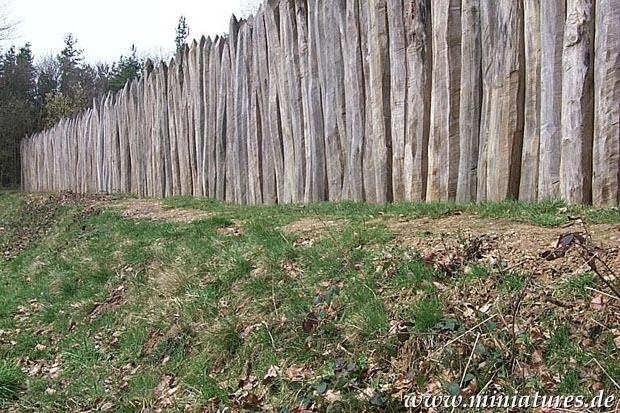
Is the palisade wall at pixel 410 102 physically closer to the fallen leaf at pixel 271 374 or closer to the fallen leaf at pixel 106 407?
the fallen leaf at pixel 271 374

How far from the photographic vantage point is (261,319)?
3.49m

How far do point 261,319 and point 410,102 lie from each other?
2424mm

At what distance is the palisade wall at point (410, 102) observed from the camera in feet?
12.7

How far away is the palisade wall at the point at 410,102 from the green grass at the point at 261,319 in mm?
352

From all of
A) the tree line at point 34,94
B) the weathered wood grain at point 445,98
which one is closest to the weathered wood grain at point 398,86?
the weathered wood grain at point 445,98

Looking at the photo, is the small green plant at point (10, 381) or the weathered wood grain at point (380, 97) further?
the weathered wood grain at point (380, 97)

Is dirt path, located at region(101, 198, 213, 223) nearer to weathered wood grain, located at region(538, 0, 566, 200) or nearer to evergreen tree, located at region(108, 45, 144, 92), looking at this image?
weathered wood grain, located at region(538, 0, 566, 200)

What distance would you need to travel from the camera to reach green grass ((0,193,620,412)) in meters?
2.70

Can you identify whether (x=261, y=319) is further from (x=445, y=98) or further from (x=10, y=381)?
(x=445, y=98)

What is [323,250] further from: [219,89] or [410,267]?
[219,89]

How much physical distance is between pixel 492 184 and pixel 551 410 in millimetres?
2473

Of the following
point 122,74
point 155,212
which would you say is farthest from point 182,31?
point 155,212

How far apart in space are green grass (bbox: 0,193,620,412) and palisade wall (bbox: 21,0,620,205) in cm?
35

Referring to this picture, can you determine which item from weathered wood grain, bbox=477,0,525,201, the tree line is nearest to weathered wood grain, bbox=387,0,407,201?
weathered wood grain, bbox=477,0,525,201
